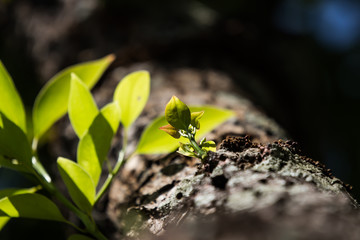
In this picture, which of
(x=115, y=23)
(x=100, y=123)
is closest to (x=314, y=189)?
(x=100, y=123)

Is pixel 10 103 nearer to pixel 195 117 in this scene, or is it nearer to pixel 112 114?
pixel 112 114

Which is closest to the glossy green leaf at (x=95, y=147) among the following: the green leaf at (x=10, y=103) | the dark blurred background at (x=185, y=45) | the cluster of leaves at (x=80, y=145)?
the cluster of leaves at (x=80, y=145)

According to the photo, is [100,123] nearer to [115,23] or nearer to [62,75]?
[62,75]

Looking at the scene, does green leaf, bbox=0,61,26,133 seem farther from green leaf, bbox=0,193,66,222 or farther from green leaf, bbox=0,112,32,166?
green leaf, bbox=0,193,66,222

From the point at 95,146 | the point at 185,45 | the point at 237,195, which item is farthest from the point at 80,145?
the point at 185,45

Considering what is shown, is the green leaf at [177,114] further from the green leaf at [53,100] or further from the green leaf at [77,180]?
the green leaf at [53,100]

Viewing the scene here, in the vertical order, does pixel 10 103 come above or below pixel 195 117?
above
